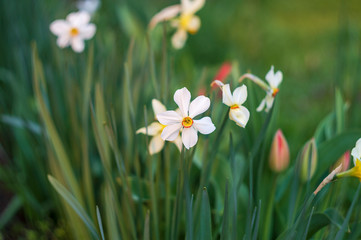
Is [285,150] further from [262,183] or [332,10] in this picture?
[332,10]

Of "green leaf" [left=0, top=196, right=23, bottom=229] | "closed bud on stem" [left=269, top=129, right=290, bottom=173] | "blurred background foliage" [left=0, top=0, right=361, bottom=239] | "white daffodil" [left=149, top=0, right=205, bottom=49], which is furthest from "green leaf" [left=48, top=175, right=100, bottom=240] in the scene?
"white daffodil" [left=149, top=0, right=205, bottom=49]

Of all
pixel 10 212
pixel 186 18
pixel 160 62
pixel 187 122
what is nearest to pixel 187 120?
pixel 187 122

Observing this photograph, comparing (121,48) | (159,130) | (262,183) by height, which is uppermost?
(121,48)

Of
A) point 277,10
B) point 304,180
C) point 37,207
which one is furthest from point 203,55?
point 304,180

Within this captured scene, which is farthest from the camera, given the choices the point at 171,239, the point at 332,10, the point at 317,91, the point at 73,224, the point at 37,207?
the point at 332,10

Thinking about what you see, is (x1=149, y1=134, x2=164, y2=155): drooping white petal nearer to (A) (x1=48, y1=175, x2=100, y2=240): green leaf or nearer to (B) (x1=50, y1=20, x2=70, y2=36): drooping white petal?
(A) (x1=48, y1=175, x2=100, y2=240): green leaf

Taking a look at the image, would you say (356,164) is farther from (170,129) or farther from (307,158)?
(170,129)
